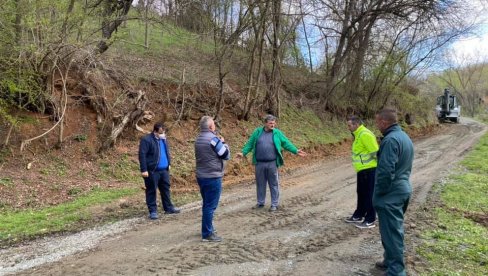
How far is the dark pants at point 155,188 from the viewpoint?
7820mm

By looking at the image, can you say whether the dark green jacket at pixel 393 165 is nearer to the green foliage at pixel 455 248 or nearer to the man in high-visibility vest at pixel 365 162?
the green foliage at pixel 455 248

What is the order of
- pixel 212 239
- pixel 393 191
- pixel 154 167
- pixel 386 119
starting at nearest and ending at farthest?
pixel 393 191
pixel 386 119
pixel 212 239
pixel 154 167

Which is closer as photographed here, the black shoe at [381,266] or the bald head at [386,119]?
the bald head at [386,119]

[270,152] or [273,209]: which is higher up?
[270,152]

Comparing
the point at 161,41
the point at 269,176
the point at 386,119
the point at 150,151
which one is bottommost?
the point at 269,176

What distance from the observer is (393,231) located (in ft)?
16.4

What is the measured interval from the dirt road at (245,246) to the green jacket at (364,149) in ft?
3.53

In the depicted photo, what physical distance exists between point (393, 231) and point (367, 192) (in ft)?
7.55

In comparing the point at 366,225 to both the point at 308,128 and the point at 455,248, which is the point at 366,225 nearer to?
the point at 455,248

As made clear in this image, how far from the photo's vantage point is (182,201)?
9.28 meters

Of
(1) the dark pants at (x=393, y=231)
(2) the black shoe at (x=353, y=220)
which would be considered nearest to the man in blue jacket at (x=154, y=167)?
(2) the black shoe at (x=353, y=220)

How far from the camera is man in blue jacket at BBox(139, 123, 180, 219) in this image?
7.77m

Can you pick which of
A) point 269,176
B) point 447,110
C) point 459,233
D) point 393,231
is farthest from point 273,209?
point 447,110

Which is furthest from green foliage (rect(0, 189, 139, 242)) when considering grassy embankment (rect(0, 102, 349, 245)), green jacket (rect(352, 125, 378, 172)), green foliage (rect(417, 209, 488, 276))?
green foliage (rect(417, 209, 488, 276))
